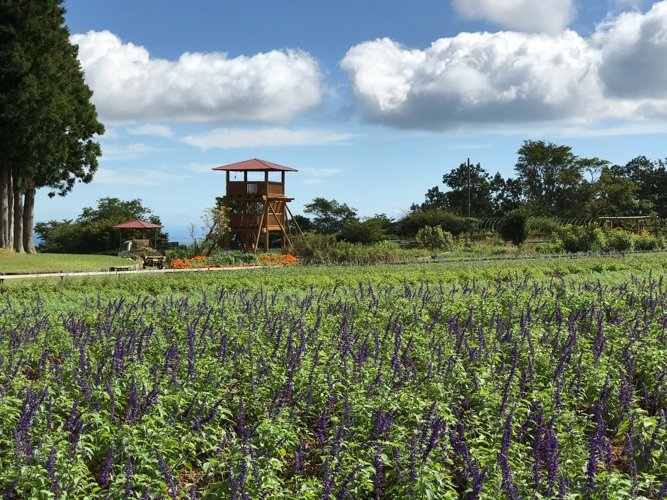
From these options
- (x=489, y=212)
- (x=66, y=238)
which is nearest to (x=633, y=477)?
(x=66, y=238)

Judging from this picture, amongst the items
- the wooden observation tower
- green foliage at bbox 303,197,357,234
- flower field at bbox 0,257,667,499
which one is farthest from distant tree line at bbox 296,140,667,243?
flower field at bbox 0,257,667,499

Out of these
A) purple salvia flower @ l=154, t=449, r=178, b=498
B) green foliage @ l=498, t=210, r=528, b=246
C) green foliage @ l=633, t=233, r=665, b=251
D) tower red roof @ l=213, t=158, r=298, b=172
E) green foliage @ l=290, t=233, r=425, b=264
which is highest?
tower red roof @ l=213, t=158, r=298, b=172

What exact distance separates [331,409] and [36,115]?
26037 mm

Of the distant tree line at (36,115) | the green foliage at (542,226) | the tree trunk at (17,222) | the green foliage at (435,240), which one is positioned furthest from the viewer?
the green foliage at (542,226)

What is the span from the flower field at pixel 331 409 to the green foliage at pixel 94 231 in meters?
35.4

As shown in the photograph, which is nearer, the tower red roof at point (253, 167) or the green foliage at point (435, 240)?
the green foliage at point (435, 240)

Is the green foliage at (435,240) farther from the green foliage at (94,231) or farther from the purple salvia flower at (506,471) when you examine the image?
the purple salvia flower at (506,471)

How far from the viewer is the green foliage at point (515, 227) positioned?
3369cm

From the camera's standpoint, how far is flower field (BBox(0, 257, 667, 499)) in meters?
4.18

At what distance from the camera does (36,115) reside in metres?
28.0

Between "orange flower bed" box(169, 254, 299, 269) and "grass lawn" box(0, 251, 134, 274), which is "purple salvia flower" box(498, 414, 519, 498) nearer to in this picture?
"orange flower bed" box(169, 254, 299, 269)

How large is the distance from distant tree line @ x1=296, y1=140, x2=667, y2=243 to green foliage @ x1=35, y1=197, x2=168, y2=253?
11182 mm

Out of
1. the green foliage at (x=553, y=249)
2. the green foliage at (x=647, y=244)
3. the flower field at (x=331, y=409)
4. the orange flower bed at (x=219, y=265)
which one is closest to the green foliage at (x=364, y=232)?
the green foliage at (x=553, y=249)

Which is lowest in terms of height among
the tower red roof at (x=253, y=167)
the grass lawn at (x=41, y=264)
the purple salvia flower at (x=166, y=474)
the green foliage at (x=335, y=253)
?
the purple salvia flower at (x=166, y=474)
